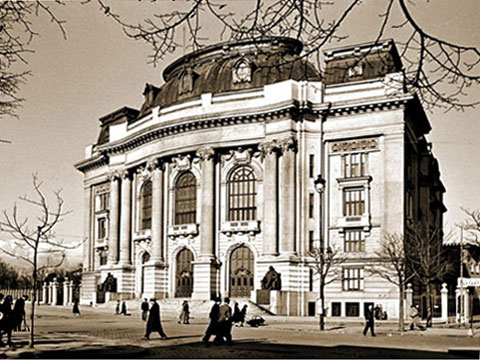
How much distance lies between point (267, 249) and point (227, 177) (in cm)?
729

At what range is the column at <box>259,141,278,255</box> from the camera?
57.4m

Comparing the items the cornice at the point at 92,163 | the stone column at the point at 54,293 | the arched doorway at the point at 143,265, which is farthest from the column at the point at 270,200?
the stone column at the point at 54,293

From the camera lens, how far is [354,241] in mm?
56250

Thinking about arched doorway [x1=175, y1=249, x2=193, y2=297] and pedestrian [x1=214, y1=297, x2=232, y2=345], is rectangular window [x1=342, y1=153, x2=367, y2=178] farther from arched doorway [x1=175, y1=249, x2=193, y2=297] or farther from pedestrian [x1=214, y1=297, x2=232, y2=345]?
pedestrian [x1=214, y1=297, x2=232, y2=345]

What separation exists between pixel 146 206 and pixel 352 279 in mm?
21289

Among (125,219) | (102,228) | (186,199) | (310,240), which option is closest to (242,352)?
(310,240)

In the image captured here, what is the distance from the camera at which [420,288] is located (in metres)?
57.8

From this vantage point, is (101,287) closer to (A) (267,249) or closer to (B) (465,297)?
(A) (267,249)

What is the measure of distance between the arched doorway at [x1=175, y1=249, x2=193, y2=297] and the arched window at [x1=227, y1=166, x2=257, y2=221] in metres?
5.35

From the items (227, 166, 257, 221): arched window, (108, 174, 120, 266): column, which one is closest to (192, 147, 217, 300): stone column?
(227, 166, 257, 221): arched window

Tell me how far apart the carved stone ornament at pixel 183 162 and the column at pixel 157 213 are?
1673 mm

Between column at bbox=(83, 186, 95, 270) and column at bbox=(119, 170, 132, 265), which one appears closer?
column at bbox=(119, 170, 132, 265)

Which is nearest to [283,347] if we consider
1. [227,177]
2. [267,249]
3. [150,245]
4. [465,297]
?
[465,297]

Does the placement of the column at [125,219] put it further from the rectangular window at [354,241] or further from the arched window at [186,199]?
the rectangular window at [354,241]
